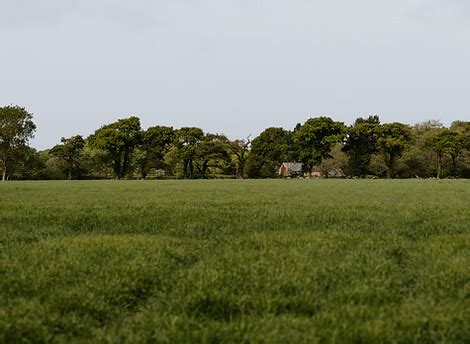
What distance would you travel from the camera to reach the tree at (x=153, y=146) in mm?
101250

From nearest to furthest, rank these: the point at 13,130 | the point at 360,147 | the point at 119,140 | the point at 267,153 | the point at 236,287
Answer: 1. the point at 236,287
2. the point at 13,130
3. the point at 119,140
4. the point at 360,147
5. the point at 267,153

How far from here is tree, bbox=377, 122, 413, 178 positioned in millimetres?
94938

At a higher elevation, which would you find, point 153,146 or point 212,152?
point 153,146

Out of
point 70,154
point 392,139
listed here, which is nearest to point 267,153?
point 392,139

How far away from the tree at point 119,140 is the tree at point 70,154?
10.2 ft

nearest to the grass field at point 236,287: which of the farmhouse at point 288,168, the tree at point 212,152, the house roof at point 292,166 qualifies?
the tree at point 212,152

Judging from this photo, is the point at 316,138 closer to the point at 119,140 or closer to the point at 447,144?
the point at 447,144

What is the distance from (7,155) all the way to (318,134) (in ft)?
203

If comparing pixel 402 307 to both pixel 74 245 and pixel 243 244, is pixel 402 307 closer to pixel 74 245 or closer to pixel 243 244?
pixel 243 244

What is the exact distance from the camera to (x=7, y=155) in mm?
85312

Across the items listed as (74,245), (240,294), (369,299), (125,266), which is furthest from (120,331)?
(74,245)

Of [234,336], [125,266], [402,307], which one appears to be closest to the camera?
[234,336]

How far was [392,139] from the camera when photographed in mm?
94688

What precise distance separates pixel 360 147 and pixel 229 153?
29296 millimetres
